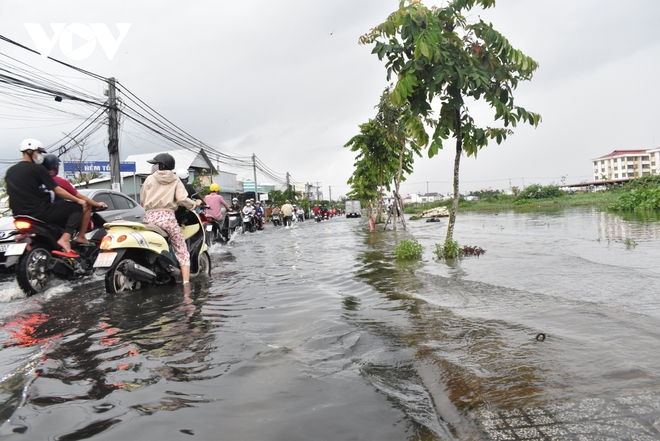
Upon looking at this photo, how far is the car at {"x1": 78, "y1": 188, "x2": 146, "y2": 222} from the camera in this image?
8305mm

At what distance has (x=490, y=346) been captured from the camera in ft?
10.3

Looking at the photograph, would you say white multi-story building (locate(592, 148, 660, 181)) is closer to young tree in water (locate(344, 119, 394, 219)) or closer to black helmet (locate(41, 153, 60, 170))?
young tree in water (locate(344, 119, 394, 219))

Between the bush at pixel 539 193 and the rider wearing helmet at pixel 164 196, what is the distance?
5821 centimetres

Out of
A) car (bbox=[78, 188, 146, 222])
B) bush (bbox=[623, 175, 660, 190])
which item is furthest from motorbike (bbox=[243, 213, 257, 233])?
bush (bbox=[623, 175, 660, 190])

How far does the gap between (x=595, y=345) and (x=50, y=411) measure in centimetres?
321

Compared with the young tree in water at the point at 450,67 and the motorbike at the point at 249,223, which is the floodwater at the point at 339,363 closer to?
the young tree in water at the point at 450,67

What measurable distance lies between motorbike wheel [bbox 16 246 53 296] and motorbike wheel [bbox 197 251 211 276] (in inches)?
79.0

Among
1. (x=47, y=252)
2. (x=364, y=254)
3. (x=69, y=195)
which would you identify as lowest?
(x=364, y=254)

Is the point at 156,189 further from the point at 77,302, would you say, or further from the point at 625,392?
the point at 625,392

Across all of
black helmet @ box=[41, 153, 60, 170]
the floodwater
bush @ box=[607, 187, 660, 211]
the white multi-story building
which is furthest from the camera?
the white multi-story building

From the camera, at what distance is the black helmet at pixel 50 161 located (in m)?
6.28

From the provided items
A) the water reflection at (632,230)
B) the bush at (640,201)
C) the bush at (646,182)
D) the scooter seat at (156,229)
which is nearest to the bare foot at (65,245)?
the scooter seat at (156,229)

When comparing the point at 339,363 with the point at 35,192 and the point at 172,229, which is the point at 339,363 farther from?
the point at 35,192

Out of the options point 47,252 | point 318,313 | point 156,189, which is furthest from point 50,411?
point 47,252
